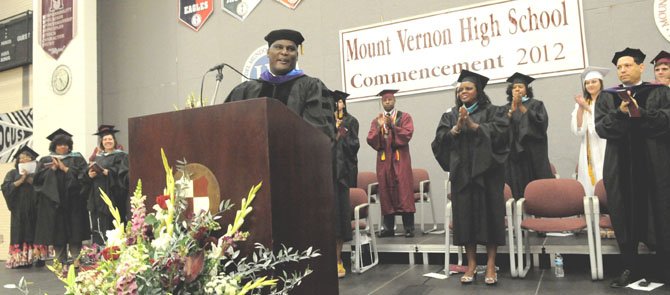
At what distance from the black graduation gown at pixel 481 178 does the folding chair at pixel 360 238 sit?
3.23ft

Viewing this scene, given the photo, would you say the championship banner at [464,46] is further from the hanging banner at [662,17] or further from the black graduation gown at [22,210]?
the black graduation gown at [22,210]

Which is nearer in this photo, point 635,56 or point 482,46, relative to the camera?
point 635,56

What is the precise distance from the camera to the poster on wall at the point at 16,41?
388 inches

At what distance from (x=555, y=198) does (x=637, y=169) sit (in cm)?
70

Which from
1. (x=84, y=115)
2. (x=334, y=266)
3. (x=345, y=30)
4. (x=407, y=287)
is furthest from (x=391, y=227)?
(x=84, y=115)

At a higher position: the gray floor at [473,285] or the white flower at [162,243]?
the white flower at [162,243]

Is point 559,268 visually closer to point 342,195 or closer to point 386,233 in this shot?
point 342,195

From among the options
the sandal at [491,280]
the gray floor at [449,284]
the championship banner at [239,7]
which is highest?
the championship banner at [239,7]

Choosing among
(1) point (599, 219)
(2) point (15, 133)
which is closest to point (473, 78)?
(1) point (599, 219)

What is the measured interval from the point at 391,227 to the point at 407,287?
1902 millimetres

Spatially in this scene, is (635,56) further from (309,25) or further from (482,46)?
(309,25)

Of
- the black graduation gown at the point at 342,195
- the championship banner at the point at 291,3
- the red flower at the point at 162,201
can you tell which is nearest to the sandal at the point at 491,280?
the black graduation gown at the point at 342,195

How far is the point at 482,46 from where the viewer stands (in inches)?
254

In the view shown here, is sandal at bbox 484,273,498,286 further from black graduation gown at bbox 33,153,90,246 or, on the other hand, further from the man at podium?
black graduation gown at bbox 33,153,90,246
